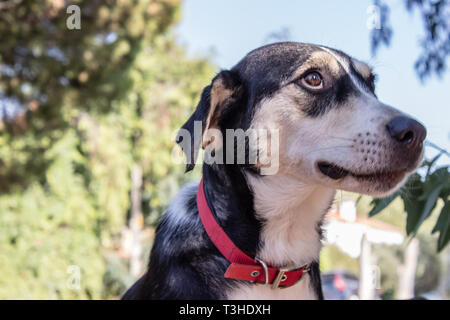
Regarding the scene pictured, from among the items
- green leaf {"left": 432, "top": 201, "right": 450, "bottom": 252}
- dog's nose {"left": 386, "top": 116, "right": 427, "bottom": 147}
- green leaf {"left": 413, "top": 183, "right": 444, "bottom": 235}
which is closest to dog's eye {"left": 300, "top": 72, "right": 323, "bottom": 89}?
dog's nose {"left": 386, "top": 116, "right": 427, "bottom": 147}

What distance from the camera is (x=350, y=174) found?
224 cm

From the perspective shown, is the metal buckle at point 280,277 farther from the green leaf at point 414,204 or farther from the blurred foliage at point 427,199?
the green leaf at point 414,204

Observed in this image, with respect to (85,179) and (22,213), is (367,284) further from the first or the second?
(85,179)

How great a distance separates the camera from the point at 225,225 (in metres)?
2.38

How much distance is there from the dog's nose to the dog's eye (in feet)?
1.52

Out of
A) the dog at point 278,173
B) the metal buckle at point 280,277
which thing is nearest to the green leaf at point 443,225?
the dog at point 278,173

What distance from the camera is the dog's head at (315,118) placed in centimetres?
215

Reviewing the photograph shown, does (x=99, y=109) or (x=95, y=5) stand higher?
(x=95, y=5)

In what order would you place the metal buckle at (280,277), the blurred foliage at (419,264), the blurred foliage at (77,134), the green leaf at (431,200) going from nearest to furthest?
1. the metal buckle at (280,277)
2. the green leaf at (431,200)
3. the blurred foliage at (77,134)
4. the blurred foliage at (419,264)

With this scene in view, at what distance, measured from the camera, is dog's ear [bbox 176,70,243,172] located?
7.58 feet

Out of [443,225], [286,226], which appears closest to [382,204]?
[443,225]

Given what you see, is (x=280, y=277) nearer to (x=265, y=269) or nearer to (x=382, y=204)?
(x=265, y=269)

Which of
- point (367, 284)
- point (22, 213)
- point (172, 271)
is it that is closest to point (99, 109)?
point (22, 213)
